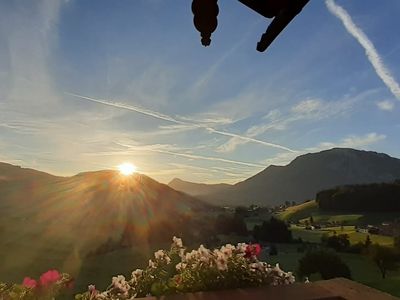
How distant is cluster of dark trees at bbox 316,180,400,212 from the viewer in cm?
9338

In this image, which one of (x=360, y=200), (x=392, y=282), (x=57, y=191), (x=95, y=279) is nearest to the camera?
(x=392, y=282)

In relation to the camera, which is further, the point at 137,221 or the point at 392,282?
the point at 137,221

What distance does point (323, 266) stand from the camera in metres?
39.1

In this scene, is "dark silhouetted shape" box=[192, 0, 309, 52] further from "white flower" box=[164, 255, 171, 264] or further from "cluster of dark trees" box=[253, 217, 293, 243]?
"cluster of dark trees" box=[253, 217, 293, 243]

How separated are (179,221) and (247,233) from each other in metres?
21.6

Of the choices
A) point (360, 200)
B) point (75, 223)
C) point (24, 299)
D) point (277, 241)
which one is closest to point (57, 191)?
point (75, 223)

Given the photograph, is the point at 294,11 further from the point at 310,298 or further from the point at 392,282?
the point at 392,282

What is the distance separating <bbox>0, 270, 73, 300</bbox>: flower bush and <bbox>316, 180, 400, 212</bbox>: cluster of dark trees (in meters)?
98.4

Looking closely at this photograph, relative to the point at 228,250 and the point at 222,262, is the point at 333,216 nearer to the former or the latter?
the point at 228,250

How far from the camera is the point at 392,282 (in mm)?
36750

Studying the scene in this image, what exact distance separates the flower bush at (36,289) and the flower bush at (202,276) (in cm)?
31

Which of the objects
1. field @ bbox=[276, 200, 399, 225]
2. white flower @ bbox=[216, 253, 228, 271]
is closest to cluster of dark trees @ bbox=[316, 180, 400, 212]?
field @ bbox=[276, 200, 399, 225]

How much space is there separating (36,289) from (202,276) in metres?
1.91

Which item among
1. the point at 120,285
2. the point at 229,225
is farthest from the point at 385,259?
the point at 120,285
